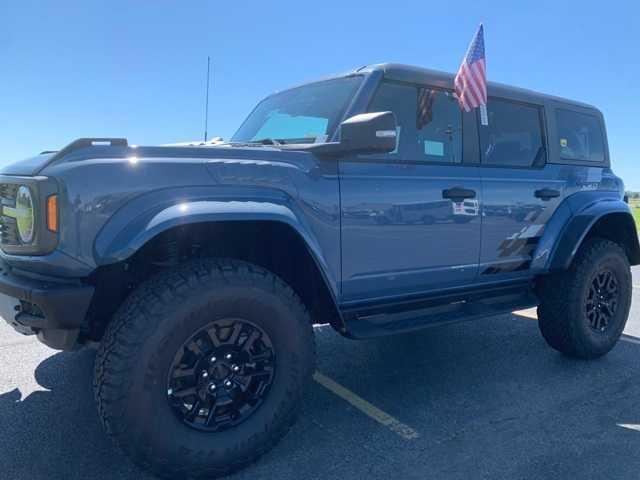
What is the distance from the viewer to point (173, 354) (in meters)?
2.28

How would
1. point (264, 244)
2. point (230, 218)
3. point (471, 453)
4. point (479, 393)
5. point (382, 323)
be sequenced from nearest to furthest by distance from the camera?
point (230, 218), point (471, 453), point (264, 244), point (382, 323), point (479, 393)

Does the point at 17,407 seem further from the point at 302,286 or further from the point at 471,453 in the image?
the point at 471,453

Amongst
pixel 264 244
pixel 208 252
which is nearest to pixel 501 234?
pixel 264 244

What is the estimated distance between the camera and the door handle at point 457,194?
10.8 feet

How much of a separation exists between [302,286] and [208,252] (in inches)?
22.7

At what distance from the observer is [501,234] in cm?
365

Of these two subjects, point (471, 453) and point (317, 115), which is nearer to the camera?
point (471, 453)

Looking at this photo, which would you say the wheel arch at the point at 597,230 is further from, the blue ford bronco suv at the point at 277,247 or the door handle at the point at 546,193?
the door handle at the point at 546,193

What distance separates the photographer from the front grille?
2420 millimetres

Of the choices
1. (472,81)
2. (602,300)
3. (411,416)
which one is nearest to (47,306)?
(411,416)

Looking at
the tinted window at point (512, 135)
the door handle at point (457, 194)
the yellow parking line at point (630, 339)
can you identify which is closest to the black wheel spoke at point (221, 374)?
the door handle at point (457, 194)

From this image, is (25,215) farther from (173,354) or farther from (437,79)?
(437,79)

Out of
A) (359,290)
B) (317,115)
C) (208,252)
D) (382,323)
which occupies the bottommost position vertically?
(382,323)

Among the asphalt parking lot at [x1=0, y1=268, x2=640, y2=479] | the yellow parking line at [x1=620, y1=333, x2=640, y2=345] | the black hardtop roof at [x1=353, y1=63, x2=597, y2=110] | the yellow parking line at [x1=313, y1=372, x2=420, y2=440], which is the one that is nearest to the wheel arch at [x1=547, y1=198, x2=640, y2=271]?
the yellow parking line at [x1=620, y1=333, x2=640, y2=345]
